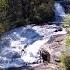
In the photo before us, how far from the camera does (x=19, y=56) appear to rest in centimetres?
1071

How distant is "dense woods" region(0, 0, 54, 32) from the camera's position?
1443 centimetres

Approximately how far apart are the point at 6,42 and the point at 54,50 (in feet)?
10.1

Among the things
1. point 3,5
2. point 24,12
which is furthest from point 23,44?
point 24,12

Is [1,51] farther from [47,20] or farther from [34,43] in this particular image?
[47,20]

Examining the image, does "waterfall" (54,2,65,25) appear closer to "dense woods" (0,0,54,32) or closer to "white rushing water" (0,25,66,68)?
"dense woods" (0,0,54,32)

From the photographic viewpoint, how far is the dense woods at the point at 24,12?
1443cm

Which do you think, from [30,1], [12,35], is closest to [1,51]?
[12,35]

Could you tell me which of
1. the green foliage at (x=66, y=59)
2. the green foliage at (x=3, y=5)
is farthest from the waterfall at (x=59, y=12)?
the green foliage at (x=66, y=59)

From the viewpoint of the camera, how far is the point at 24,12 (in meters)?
15.6

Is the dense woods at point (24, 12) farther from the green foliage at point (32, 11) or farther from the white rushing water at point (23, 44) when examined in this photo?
the white rushing water at point (23, 44)

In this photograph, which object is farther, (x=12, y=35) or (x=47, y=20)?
(x=47, y=20)

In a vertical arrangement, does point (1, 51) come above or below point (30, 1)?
below

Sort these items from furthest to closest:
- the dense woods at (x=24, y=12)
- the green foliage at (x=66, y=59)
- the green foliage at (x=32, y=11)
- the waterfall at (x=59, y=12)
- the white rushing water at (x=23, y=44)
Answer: the waterfall at (x=59, y=12) < the green foliage at (x=32, y=11) < the dense woods at (x=24, y=12) < the white rushing water at (x=23, y=44) < the green foliage at (x=66, y=59)

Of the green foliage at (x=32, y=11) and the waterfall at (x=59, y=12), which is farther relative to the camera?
the waterfall at (x=59, y=12)
